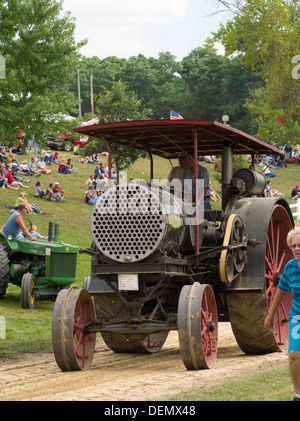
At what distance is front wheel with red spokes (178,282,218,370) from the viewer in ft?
26.5

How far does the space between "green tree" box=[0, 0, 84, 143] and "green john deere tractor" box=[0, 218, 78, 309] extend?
8.44 metres

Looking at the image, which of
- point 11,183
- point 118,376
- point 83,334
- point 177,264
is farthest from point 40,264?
point 11,183

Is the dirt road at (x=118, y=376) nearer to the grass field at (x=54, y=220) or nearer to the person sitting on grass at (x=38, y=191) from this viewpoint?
the grass field at (x=54, y=220)

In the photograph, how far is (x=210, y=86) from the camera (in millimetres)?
71312

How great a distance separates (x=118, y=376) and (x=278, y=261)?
372cm

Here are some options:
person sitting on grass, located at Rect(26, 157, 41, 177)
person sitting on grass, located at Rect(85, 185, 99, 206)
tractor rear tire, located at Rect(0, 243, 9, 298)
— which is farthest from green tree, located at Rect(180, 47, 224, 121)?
tractor rear tire, located at Rect(0, 243, 9, 298)

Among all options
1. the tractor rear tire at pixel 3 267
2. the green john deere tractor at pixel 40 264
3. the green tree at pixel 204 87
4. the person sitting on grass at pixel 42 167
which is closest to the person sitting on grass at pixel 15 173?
the person sitting on grass at pixel 42 167

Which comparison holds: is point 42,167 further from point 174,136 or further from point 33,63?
point 174,136

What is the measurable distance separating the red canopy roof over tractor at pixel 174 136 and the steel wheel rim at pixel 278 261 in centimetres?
110

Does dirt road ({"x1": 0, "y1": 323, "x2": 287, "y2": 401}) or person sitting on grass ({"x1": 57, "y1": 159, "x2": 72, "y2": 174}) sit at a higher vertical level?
person sitting on grass ({"x1": 57, "y1": 159, "x2": 72, "y2": 174})

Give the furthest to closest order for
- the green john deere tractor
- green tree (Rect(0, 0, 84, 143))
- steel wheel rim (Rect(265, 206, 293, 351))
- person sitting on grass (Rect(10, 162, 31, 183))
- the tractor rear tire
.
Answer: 1. person sitting on grass (Rect(10, 162, 31, 183))
2. green tree (Rect(0, 0, 84, 143))
3. the green john deere tractor
4. the tractor rear tire
5. steel wheel rim (Rect(265, 206, 293, 351))

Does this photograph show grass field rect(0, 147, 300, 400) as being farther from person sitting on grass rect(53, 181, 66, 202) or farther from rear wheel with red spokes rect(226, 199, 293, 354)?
rear wheel with red spokes rect(226, 199, 293, 354)

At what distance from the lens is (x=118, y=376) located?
8281 millimetres

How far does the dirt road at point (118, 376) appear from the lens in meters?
6.92
